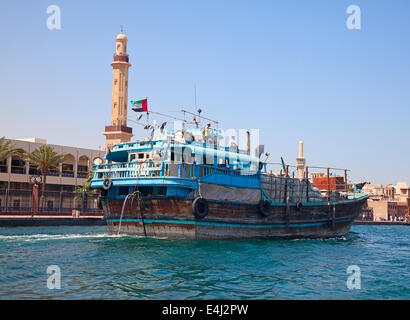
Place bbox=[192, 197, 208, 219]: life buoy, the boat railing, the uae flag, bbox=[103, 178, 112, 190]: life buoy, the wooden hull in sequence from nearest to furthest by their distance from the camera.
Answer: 1. bbox=[192, 197, 208, 219]: life buoy
2. the boat railing
3. the wooden hull
4. bbox=[103, 178, 112, 190]: life buoy
5. the uae flag

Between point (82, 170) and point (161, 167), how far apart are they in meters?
47.2

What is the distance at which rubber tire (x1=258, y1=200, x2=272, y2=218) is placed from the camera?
2675cm

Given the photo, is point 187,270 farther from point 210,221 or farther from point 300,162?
point 300,162

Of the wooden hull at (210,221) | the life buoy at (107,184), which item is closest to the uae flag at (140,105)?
the life buoy at (107,184)

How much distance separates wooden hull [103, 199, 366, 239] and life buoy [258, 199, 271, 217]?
27 cm

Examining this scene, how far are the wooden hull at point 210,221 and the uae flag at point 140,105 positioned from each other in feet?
20.2

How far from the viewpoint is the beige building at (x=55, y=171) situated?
57188 mm

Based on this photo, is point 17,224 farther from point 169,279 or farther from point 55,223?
point 169,279

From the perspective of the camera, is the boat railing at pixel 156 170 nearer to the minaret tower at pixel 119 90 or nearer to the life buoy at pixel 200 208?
the life buoy at pixel 200 208

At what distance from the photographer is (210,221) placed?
23734 mm

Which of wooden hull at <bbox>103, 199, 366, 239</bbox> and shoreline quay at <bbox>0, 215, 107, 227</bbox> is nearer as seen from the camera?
wooden hull at <bbox>103, 199, 366, 239</bbox>

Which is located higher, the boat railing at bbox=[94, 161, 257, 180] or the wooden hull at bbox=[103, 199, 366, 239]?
the boat railing at bbox=[94, 161, 257, 180]

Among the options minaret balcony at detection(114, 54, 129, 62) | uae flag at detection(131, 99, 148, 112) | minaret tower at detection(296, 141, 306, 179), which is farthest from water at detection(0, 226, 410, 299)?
minaret balcony at detection(114, 54, 129, 62)

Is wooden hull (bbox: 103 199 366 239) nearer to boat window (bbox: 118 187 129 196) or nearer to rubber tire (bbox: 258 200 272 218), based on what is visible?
rubber tire (bbox: 258 200 272 218)
